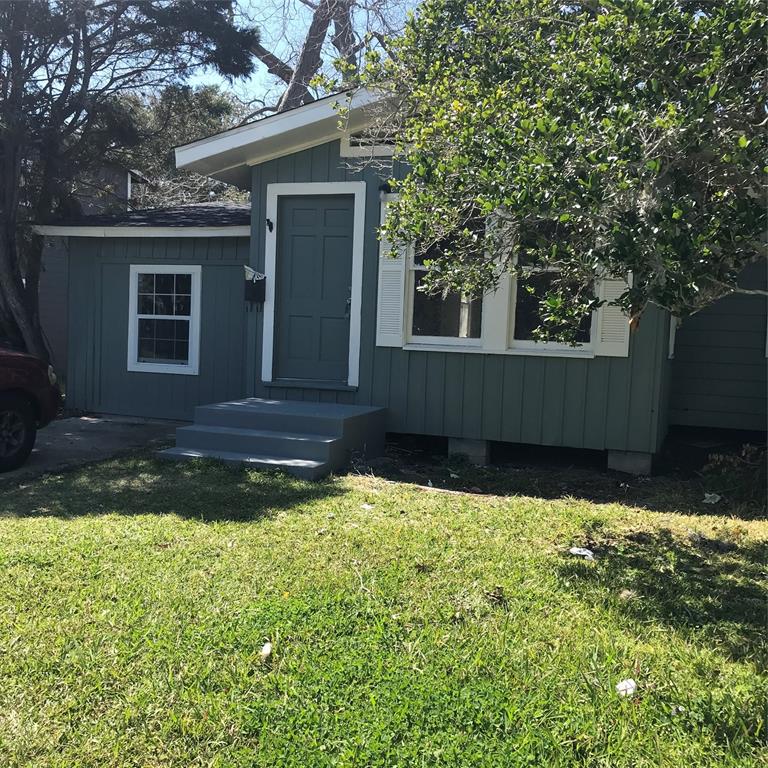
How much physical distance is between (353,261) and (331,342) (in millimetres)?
946

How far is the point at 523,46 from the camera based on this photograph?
4957 millimetres

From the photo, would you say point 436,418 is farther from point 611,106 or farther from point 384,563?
point 611,106

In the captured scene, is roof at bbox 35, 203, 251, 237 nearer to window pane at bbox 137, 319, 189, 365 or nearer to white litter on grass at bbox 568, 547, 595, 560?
window pane at bbox 137, 319, 189, 365

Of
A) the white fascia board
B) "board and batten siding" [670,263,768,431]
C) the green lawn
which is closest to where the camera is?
the green lawn

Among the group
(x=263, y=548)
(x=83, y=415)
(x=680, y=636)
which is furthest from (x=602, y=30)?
(x=83, y=415)

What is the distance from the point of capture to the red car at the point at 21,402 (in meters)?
6.82

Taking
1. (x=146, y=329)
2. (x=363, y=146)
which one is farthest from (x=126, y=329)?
(x=363, y=146)

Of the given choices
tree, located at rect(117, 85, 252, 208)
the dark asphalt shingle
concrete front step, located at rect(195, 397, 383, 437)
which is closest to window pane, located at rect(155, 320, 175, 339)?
the dark asphalt shingle

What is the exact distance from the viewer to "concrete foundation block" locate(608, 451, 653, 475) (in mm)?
7279

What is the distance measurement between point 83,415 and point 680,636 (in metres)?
8.89

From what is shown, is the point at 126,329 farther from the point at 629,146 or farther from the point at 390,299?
the point at 629,146

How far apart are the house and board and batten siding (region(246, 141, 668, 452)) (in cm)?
2

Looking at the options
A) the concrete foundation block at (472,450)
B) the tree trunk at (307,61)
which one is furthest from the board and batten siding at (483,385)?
the tree trunk at (307,61)

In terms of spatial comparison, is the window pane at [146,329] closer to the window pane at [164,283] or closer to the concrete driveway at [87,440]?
the window pane at [164,283]
